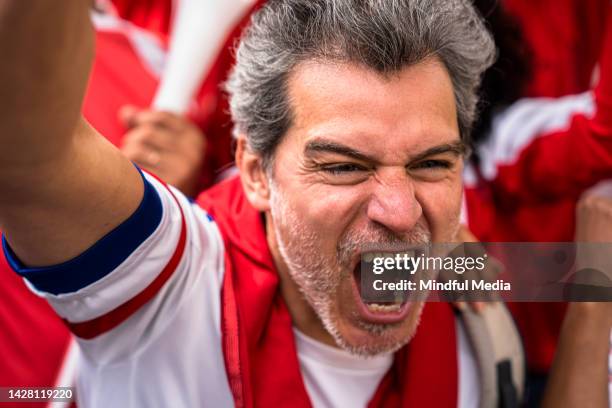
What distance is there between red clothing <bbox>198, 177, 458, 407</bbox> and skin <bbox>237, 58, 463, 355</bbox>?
0.06m

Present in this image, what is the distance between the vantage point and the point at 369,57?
0.81m

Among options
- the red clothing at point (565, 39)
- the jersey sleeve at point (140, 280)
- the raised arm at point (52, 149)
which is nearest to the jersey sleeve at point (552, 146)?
the red clothing at point (565, 39)

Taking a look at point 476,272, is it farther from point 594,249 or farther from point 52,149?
point 52,149

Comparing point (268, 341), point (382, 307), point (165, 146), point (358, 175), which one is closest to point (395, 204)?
point (358, 175)

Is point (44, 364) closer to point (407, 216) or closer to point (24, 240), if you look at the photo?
point (24, 240)

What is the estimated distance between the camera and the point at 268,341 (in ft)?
2.96

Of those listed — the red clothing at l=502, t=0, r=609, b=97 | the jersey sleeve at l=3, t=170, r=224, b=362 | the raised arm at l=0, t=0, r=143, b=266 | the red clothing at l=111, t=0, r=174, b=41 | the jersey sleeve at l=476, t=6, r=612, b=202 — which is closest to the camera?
the raised arm at l=0, t=0, r=143, b=266

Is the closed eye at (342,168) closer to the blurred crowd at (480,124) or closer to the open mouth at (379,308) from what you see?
the open mouth at (379,308)

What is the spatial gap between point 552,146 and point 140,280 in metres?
0.91

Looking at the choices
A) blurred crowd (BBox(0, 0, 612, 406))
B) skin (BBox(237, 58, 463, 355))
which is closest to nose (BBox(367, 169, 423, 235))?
skin (BBox(237, 58, 463, 355))

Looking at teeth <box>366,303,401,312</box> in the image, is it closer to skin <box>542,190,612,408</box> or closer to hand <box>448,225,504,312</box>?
hand <box>448,225,504,312</box>

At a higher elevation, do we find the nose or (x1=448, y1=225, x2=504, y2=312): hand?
the nose

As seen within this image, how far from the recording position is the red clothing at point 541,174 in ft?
4.09

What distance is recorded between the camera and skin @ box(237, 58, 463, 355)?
793 millimetres
